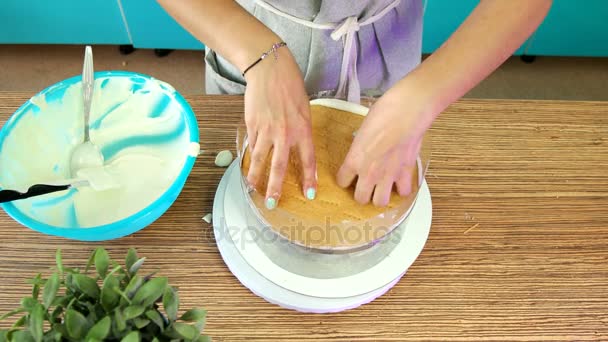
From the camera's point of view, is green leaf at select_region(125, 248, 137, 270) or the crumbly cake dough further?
the crumbly cake dough

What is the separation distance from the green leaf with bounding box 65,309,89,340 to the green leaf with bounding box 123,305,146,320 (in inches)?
1.1

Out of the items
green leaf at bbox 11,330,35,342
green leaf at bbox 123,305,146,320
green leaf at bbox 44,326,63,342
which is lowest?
green leaf at bbox 44,326,63,342

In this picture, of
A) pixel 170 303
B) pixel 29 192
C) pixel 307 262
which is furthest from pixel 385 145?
pixel 29 192

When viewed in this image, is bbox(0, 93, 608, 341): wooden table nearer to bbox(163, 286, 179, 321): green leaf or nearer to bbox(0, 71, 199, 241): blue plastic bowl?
bbox(0, 71, 199, 241): blue plastic bowl

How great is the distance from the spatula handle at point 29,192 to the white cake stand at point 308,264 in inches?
8.2

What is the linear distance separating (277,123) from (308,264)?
0.61 ft

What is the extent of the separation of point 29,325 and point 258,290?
0.29m

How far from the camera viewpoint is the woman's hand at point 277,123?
58 centimetres

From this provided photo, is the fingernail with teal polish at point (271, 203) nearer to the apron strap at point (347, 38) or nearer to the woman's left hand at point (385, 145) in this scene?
the woman's left hand at point (385, 145)

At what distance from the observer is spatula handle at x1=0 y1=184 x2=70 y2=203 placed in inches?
21.8

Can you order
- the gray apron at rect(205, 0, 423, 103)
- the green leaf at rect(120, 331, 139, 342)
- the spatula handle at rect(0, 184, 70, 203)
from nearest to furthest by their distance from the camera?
1. the green leaf at rect(120, 331, 139, 342)
2. the spatula handle at rect(0, 184, 70, 203)
3. the gray apron at rect(205, 0, 423, 103)

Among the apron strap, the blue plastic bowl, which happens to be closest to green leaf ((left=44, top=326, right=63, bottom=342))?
the blue plastic bowl

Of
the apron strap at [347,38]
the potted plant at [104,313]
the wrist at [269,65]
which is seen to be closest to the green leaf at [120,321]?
the potted plant at [104,313]

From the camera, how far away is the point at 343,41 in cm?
77
